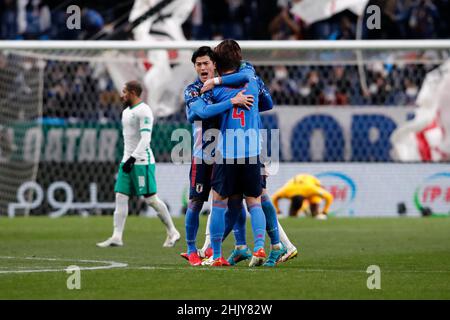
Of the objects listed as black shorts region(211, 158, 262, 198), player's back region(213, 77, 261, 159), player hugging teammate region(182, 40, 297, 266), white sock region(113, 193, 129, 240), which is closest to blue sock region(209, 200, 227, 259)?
player hugging teammate region(182, 40, 297, 266)

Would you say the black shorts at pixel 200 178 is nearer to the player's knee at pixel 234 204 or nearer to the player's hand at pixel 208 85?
the player's knee at pixel 234 204

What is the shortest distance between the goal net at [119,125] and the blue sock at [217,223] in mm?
10182

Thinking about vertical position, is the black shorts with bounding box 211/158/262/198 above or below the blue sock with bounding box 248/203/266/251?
above

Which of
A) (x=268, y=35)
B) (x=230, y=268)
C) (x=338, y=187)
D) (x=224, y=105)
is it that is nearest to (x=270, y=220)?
(x=230, y=268)

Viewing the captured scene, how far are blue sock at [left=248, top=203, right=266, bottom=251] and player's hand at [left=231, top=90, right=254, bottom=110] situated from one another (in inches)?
35.3

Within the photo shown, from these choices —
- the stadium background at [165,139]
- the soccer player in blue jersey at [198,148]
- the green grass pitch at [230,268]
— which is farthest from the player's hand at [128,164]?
the stadium background at [165,139]

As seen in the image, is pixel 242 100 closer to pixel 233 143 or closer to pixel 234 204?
pixel 233 143

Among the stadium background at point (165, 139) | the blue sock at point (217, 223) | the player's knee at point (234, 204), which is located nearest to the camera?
the blue sock at point (217, 223)

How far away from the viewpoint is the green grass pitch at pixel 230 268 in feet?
25.8

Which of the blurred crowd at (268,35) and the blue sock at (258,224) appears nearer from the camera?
the blue sock at (258,224)

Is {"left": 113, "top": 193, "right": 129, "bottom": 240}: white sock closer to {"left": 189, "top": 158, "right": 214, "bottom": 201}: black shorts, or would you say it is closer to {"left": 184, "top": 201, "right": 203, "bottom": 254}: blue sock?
{"left": 184, "top": 201, "right": 203, "bottom": 254}: blue sock

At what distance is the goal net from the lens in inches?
824

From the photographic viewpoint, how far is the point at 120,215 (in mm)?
13891

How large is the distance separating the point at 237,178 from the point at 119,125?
1161 centimetres
